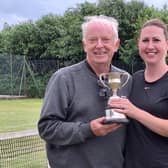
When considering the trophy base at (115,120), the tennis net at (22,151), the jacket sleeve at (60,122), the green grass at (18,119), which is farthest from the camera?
→ the green grass at (18,119)

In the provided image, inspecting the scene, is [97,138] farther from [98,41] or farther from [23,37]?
[23,37]

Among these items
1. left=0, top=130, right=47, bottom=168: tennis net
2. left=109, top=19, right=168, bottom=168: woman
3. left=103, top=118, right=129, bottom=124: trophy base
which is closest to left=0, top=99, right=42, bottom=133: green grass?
left=0, top=130, right=47, bottom=168: tennis net

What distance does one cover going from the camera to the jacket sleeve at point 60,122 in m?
2.91

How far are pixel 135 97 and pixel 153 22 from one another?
0.47 m

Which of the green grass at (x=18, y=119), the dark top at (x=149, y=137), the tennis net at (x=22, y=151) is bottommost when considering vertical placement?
the green grass at (x=18, y=119)

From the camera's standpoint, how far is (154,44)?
3113 mm

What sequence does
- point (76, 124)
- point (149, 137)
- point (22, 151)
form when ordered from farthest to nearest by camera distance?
point (22, 151)
point (149, 137)
point (76, 124)

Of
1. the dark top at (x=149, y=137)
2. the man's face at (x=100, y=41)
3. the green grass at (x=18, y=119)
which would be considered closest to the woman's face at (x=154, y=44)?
the dark top at (x=149, y=137)

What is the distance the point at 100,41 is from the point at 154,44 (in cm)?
35

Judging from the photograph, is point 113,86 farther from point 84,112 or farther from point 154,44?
point 154,44

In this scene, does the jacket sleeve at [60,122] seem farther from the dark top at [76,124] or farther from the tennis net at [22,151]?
the tennis net at [22,151]

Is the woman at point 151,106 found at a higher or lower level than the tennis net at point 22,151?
higher

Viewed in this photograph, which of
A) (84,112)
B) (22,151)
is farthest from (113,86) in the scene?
Result: (22,151)

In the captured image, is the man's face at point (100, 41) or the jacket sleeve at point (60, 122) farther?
the man's face at point (100, 41)
